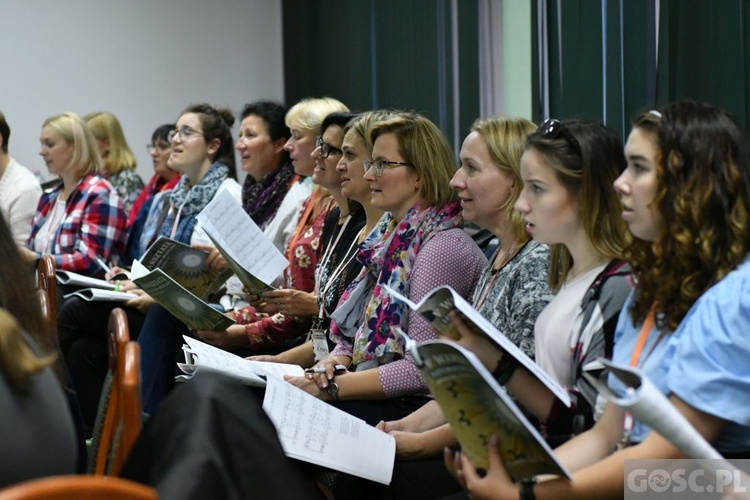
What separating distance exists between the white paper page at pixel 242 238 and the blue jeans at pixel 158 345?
0.71 m

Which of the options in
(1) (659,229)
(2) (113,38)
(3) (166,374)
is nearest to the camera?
(1) (659,229)

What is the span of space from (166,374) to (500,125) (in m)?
1.95

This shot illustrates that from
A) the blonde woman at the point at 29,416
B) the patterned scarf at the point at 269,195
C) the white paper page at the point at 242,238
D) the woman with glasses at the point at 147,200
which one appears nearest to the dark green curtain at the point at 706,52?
the white paper page at the point at 242,238

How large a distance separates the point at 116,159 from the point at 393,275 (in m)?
3.77

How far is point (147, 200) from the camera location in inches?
211

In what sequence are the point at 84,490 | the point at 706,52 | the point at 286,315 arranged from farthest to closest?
the point at 286,315
the point at 706,52
the point at 84,490

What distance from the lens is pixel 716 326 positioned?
1.55m

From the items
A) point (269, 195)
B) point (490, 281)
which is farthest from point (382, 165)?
point (269, 195)

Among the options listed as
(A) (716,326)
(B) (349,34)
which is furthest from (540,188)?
(B) (349,34)

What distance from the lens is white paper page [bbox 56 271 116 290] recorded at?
4.15 m

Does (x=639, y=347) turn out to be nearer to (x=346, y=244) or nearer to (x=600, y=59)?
(x=346, y=244)

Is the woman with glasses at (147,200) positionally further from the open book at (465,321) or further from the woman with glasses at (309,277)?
the open book at (465,321)

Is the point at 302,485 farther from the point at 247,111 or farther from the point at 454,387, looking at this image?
the point at 247,111

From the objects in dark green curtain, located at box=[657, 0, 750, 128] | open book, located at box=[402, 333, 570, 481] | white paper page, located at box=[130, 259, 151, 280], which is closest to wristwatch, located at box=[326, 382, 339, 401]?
open book, located at box=[402, 333, 570, 481]
